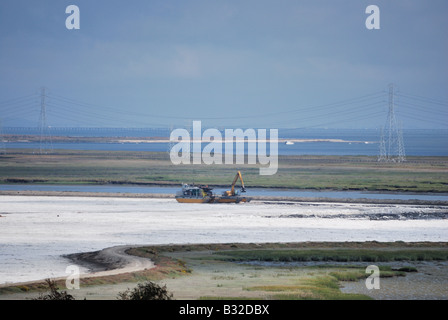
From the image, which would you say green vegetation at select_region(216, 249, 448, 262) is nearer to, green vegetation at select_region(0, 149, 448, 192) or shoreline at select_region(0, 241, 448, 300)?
shoreline at select_region(0, 241, 448, 300)

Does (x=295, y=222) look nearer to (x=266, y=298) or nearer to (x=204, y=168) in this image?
(x=266, y=298)

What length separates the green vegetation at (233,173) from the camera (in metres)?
86.9

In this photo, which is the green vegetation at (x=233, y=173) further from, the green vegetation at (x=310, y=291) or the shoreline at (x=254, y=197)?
the green vegetation at (x=310, y=291)

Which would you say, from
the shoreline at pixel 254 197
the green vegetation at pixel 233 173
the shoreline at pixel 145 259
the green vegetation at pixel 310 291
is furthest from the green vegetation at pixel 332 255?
the green vegetation at pixel 233 173

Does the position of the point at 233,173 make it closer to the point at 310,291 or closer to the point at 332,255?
the point at 332,255

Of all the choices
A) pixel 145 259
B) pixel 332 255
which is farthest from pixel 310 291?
pixel 145 259

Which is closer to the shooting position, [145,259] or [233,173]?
[145,259]

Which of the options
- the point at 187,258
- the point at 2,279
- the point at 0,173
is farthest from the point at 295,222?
the point at 0,173

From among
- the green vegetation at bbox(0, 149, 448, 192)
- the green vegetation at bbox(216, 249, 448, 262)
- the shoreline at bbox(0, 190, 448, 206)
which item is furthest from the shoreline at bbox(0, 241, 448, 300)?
the green vegetation at bbox(0, 149, 448, 192)

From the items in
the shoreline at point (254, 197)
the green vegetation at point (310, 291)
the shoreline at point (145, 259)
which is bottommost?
the green vegetation at point (310, 291)

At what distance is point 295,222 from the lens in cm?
5444

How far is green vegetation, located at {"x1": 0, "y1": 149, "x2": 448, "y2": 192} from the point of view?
86.9 meters

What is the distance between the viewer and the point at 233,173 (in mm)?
105125

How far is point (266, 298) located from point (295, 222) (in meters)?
27.2
